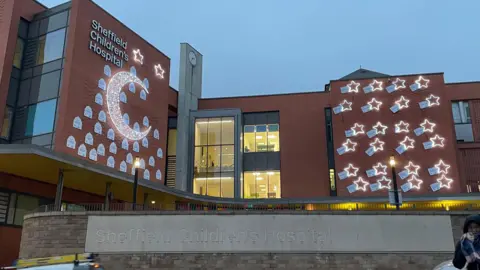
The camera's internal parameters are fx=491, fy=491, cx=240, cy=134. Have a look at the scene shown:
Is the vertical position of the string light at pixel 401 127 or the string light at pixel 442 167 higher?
the string light at pixel 401 127

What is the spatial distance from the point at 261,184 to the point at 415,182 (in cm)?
1195

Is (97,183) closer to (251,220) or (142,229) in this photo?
(142,229)

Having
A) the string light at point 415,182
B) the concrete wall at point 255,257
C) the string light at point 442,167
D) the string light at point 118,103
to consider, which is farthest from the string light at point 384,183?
the string light at point 118,103

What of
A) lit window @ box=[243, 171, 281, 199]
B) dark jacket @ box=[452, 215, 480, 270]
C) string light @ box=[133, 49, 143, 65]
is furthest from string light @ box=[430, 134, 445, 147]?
dark jacket @ box=[452, 215, 480, 270]

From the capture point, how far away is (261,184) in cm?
4031

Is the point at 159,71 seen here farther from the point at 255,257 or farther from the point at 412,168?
the point at 255,257

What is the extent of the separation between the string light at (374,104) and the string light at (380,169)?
4425mm

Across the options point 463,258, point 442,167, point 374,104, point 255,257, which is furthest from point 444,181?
point 463,258

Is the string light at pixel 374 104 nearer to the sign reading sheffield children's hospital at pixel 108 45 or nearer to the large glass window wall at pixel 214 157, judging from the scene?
the large glass window wall at pixel 214 157

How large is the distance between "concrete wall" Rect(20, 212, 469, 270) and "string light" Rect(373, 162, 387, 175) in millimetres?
15619

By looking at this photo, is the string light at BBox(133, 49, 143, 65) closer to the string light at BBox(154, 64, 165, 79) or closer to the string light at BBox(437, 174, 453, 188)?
the string light at BBox(154, 64, 165, 79)

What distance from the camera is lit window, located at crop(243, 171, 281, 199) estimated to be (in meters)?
40.0

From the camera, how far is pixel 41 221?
2127 cm

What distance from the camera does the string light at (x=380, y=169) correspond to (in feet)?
120
